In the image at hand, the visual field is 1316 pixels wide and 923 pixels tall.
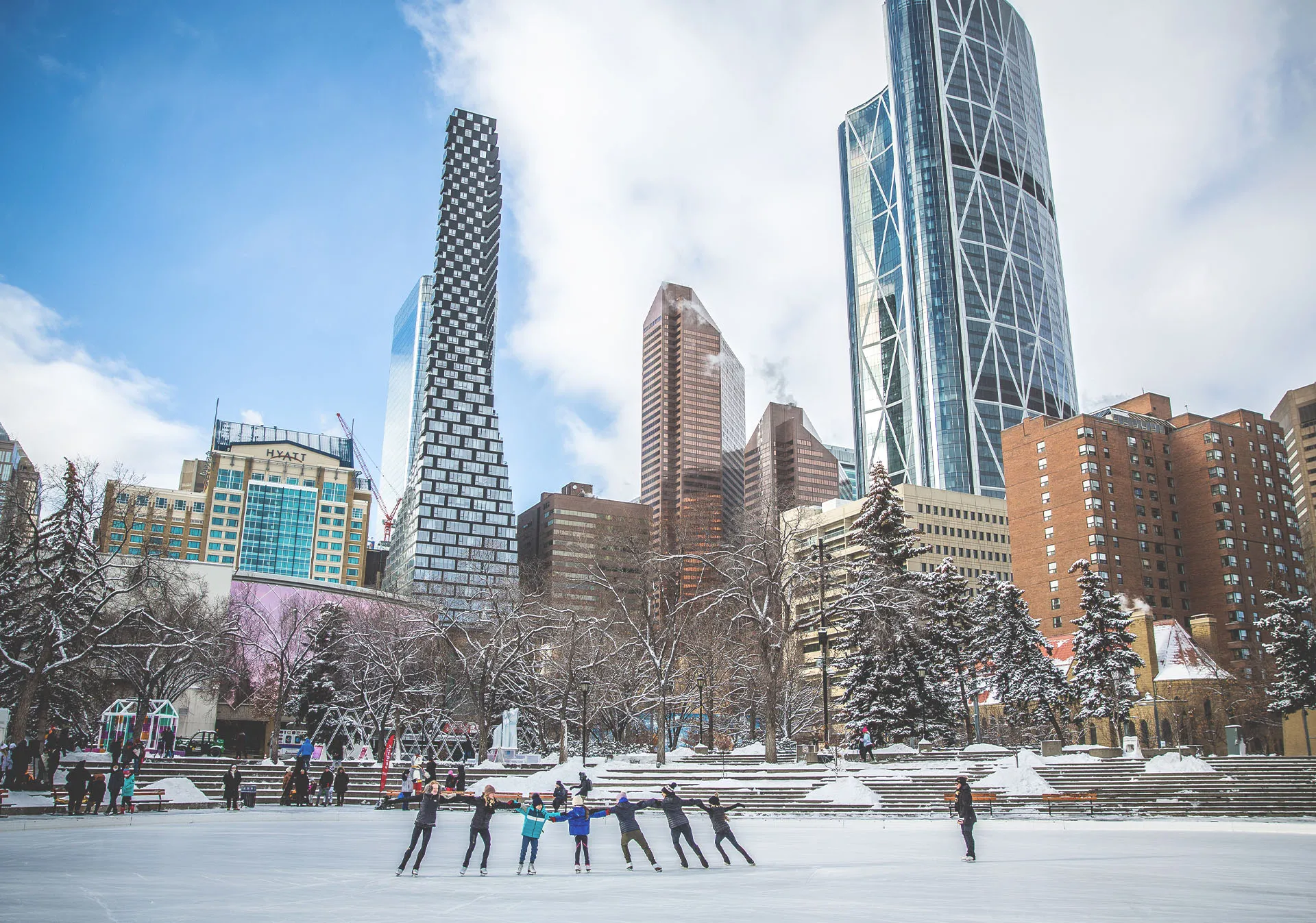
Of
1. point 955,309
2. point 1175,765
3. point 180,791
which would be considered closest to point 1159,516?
→ point 955,309

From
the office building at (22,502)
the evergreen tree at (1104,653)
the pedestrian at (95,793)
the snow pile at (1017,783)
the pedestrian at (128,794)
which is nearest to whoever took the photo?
the pedestrian at (95,793)

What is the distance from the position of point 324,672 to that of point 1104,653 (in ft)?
149

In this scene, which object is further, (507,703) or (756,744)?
(507,703)

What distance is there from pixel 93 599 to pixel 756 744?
30.1 m

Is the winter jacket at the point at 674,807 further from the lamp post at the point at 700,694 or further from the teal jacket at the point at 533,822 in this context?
the lamp post at the point at 700,694

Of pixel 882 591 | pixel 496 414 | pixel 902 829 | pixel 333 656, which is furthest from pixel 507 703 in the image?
pixel 496 414

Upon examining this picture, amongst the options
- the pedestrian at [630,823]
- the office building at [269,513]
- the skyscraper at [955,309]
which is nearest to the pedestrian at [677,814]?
the pedestrian at [630,823]

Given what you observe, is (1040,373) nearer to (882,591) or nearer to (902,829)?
(882,591)

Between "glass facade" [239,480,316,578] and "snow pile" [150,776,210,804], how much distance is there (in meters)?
163

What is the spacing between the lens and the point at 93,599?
4166 cm

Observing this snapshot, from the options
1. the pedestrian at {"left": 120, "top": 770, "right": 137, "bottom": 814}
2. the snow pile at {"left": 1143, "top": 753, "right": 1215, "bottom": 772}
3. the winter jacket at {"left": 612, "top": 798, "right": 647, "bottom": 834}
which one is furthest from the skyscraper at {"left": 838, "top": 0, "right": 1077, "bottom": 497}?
the winter jacket at {"left": 612, "top": 798, "right": 647, "bottom": 834}

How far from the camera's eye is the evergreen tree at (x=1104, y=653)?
167 ft

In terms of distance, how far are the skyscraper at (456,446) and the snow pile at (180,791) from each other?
119 m

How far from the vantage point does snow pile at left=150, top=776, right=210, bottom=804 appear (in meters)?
28.6
